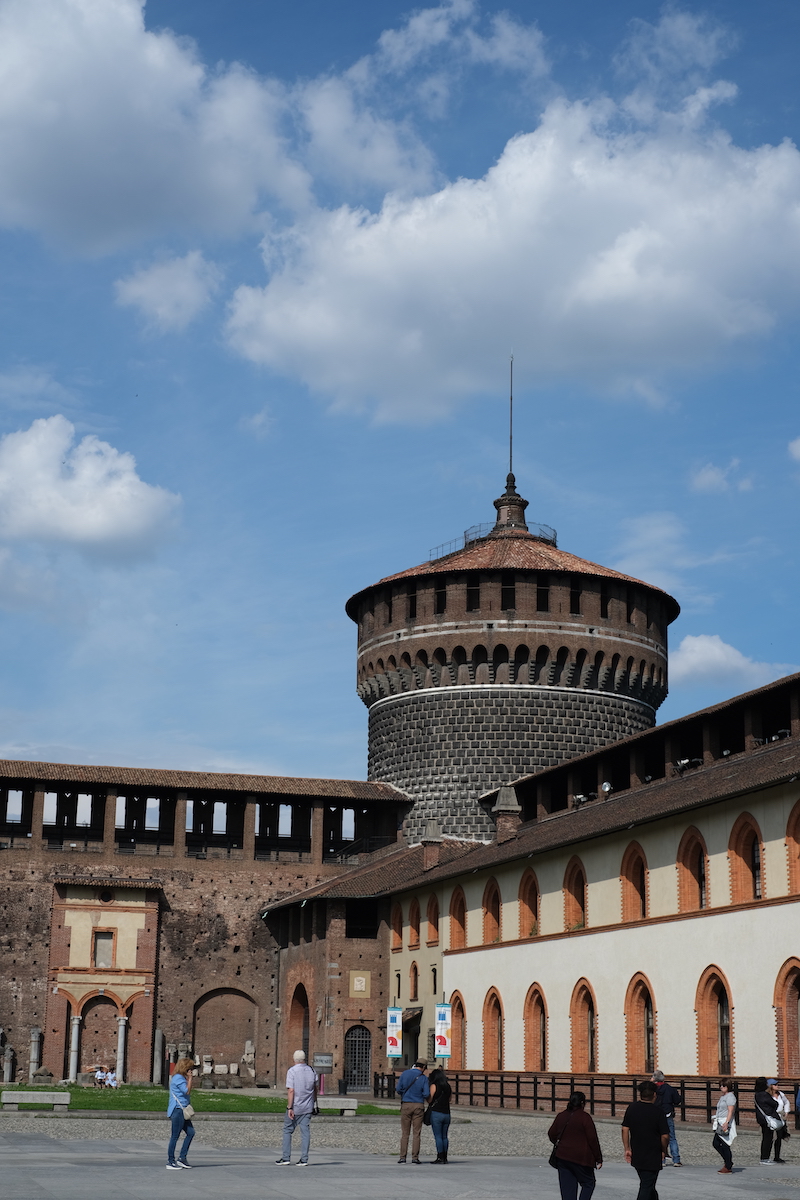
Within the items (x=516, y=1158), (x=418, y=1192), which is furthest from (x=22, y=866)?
(x=418, y=1192)

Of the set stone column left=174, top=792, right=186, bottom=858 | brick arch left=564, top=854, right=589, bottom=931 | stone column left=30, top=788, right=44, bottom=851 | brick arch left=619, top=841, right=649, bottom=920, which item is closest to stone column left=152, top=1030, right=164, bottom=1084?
stone column left=174, top=792, right=186, bottom=858

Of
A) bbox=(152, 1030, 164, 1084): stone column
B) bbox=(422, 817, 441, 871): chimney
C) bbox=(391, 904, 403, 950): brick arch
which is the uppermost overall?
bbox=(422, 817, 441, 871): chimney

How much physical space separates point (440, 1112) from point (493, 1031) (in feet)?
79.3

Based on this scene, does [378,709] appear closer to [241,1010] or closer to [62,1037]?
[241,1010]

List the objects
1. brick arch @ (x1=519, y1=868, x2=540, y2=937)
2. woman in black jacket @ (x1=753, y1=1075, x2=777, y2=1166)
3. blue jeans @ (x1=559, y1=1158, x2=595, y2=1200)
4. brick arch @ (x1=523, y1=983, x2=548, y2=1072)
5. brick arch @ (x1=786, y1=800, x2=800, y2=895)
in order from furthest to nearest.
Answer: brick arch @ (x1=519, y1=868, x2=540, y2=937) → brick arch @ (x1=523, y1=983, x2=548, y2=1072) → brick arch @ (x1=786, y1=800, x2=800, y2=895) → woman in black jacket @ (x1=753, y1=1075, x2=777, y2=1166) → blue jeans @ (x1=559, y1=1158, x2=595, y2=1200)

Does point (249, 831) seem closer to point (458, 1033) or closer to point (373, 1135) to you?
point (458, 1033)

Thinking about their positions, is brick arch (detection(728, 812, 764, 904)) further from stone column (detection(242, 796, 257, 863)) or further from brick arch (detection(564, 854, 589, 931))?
stone column (detection(242, 796, 257, 863))

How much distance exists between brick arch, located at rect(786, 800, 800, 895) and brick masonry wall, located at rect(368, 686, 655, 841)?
25854 mm

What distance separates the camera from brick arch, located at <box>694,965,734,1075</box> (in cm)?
3328

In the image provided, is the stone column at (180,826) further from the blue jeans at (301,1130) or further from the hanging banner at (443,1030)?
the blue jeans at (301,1130)

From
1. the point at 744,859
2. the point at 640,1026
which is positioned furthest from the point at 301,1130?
the point at 640,1026

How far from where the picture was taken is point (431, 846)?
54.2m

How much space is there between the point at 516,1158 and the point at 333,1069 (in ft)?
99.6

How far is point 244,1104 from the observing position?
3719 cm
